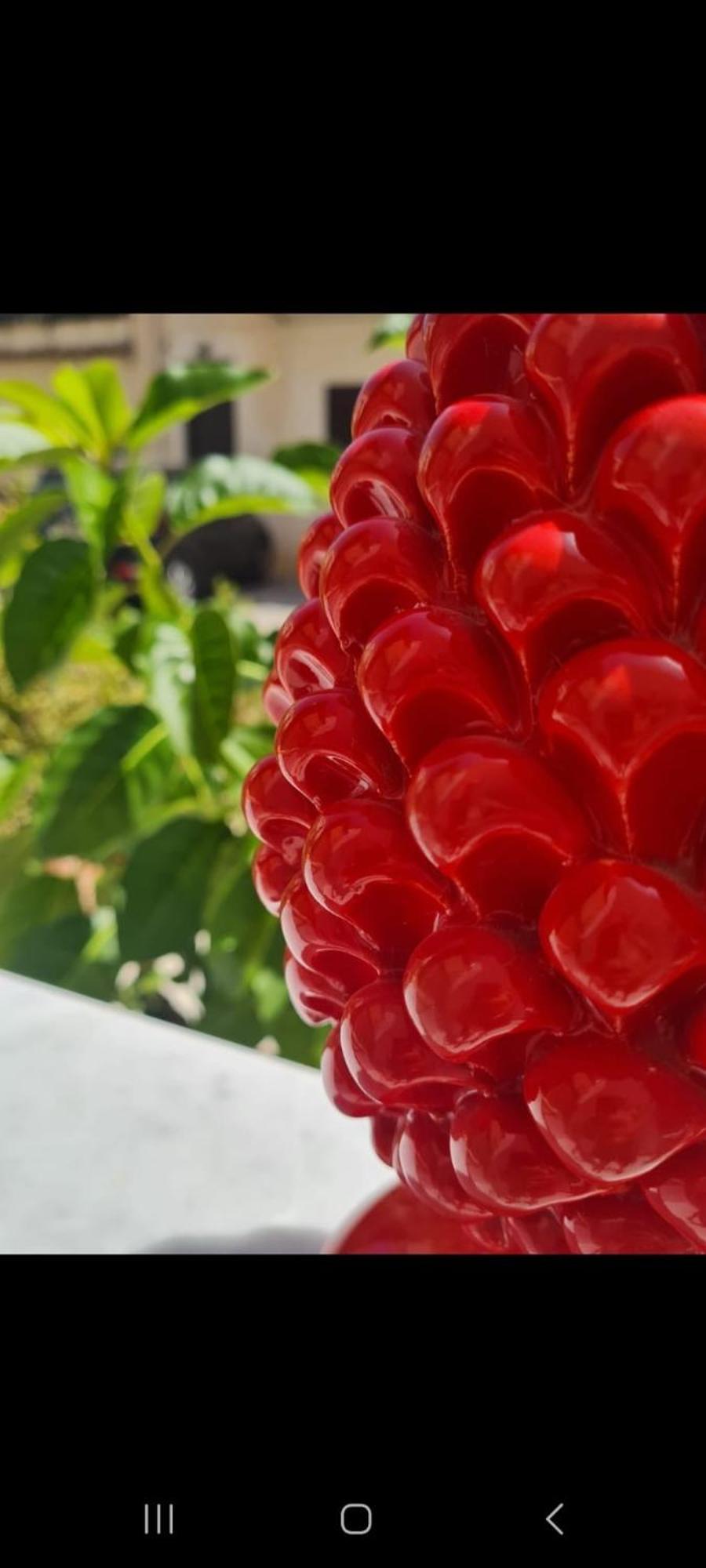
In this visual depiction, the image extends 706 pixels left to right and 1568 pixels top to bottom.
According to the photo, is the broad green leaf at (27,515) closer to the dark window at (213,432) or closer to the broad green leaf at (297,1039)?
the broad green leaf at (297,1039)

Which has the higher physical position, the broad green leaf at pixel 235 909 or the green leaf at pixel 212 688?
the green leaf at pixel 212 688

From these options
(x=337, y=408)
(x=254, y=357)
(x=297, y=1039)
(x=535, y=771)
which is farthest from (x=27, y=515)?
(x=254, y=357)

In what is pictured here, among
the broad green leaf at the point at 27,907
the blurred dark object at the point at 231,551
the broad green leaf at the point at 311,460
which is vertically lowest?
the blurred dark object at the point at 231,551

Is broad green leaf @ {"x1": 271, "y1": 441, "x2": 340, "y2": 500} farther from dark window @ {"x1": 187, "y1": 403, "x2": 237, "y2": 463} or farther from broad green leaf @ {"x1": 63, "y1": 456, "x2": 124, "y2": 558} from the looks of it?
dark window @ {"x1": 187, "y1": 403, "x2": 237, "y2": 463}

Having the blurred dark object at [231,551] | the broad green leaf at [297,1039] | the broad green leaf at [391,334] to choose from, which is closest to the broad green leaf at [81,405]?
the broad green leaf at [391,334]

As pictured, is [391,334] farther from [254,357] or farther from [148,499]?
[254,357]
